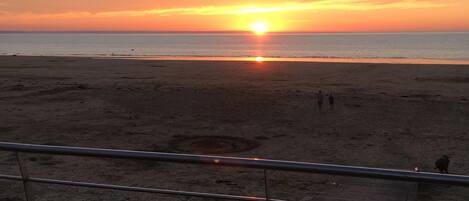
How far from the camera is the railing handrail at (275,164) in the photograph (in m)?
2.20

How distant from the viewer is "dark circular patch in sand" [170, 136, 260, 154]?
12242 mm

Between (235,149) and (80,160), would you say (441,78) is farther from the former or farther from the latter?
(80,160)

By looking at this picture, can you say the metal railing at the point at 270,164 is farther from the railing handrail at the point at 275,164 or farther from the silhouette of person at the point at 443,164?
the silhouette of person at the point at 443,164

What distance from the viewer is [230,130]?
14680 millimetres

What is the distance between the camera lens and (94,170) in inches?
400

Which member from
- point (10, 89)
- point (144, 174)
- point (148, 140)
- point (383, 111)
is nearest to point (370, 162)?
point (144, 174)

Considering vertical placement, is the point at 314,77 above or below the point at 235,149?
above

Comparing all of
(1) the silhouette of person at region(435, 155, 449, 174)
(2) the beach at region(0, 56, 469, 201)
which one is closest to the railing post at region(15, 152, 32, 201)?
(2) the beach at region(0, 56, 469, 201)

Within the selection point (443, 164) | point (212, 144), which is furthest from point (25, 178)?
point (212, 144)

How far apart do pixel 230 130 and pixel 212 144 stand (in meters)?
1.86

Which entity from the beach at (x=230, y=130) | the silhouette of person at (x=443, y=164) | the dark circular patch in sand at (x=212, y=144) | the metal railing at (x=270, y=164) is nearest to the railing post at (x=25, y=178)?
the metal railing at (x=270, y=164)

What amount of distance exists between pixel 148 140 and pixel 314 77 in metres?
21.1

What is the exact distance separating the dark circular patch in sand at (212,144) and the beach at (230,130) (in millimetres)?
25

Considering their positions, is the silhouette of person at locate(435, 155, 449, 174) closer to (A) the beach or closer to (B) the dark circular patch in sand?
(A) the beach
